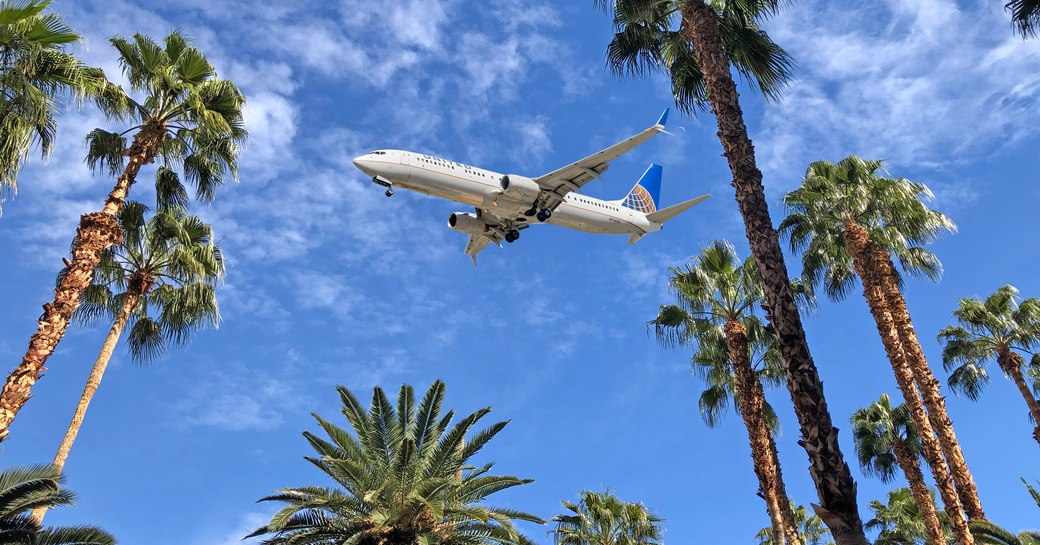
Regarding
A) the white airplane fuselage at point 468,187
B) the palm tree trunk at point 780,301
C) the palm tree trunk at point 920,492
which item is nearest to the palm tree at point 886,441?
the palm tree trunk at point 920,492

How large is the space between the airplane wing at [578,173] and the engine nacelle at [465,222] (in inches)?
165

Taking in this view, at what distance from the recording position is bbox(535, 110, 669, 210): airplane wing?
2803cm

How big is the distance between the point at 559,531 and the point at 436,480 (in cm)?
1048

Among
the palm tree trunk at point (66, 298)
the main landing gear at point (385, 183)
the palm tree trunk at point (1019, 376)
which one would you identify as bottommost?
the palm tree trunk at point (66, 298)

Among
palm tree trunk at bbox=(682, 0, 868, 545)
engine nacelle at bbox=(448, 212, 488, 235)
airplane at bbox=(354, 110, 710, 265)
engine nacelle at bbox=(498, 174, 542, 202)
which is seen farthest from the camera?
engine nacelle at bbox=(448, 212, 488, 235)

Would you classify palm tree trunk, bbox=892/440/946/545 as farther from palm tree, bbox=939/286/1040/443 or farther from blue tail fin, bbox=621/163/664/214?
blue tail fin, bbox=621/163/664/214

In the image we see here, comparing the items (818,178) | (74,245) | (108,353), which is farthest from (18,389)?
(818,178)

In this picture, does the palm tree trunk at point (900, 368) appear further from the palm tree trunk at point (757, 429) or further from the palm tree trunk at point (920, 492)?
the palm tree trunk at point (920, 492)

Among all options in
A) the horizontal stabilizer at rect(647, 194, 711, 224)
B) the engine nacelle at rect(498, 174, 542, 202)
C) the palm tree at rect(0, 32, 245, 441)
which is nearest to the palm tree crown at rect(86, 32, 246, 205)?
the palm tree at rect(0, 32, 245, 441)

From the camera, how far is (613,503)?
25672 mm

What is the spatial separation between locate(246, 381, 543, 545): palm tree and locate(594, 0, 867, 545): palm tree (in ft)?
29.4

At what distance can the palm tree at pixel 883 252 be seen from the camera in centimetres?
1991

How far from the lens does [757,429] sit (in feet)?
71.0

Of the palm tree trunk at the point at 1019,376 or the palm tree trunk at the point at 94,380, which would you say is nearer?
the palm tree trunk at the point at 94,380
